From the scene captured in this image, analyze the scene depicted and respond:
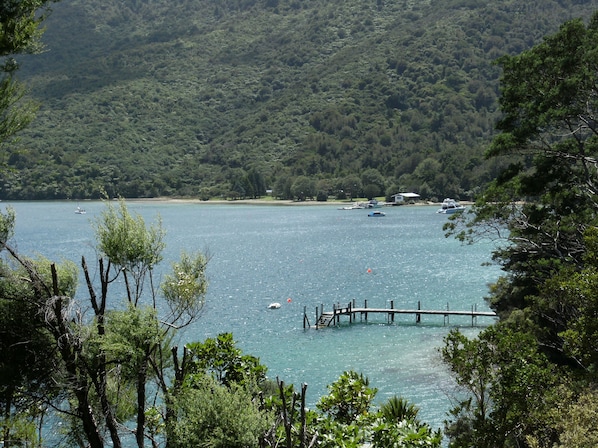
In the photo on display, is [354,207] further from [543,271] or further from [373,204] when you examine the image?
[543,271]

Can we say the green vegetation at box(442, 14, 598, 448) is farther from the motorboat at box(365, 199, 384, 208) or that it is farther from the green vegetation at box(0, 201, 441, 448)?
the motorboat at box(365, 199, 384, 208)

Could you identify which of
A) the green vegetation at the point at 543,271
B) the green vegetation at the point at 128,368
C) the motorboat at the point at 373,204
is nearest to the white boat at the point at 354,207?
the motorboat at the point at 373,204

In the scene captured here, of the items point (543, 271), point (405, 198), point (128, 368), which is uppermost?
point (543, 271)

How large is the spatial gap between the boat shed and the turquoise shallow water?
3716 cm

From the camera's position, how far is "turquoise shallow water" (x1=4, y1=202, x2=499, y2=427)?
34438mm

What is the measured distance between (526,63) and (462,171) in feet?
456

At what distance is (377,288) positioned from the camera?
58406 mm

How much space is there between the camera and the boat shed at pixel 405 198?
168 m

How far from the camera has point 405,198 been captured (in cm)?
16975

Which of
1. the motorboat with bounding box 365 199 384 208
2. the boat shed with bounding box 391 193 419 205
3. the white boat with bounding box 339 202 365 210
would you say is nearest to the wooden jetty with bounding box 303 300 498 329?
the white boat with bounding box 339 202 365 210

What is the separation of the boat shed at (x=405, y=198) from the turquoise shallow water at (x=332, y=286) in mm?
37161

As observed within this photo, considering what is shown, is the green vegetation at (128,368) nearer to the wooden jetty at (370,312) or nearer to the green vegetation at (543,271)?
the green vegetation at (543,271)

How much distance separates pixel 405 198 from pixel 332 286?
113563 millimetres

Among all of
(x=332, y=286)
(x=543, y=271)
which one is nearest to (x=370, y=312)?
(x=332, y=286)
